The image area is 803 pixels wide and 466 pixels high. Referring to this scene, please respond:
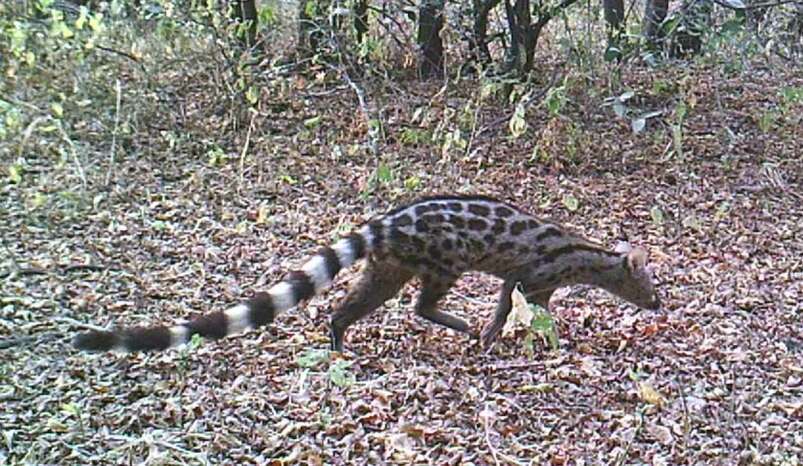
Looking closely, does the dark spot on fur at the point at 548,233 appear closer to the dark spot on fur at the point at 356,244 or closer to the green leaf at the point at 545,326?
the green leaf at the point at 545,326

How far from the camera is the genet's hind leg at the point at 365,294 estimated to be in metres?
5.38

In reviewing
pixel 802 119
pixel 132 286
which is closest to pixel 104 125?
pixel 132 286

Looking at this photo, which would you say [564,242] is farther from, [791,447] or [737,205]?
[737,205]

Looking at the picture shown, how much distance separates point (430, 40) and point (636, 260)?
13.4 ft

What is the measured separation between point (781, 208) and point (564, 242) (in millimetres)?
2449

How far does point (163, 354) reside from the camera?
5.07 meters

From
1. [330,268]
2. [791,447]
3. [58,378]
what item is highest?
[330,268]

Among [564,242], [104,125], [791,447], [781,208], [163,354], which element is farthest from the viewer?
[104,125]

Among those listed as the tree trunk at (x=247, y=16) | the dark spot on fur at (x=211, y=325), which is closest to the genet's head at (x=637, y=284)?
the dark spot on fur at (x=211, y=325)

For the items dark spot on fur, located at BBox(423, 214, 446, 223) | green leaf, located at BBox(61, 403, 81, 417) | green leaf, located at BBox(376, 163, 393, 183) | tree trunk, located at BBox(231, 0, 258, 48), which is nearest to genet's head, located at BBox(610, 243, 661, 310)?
dark spot on fur, located at BBox(423, 214, 446, 223)

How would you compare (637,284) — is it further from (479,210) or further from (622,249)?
(479,210)

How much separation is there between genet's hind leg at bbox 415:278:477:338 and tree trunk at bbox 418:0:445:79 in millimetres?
3808

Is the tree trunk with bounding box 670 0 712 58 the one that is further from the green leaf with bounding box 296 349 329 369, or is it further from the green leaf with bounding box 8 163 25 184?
the green leaf with bounding box 8 163 25 184

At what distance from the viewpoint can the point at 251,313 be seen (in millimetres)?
4957
